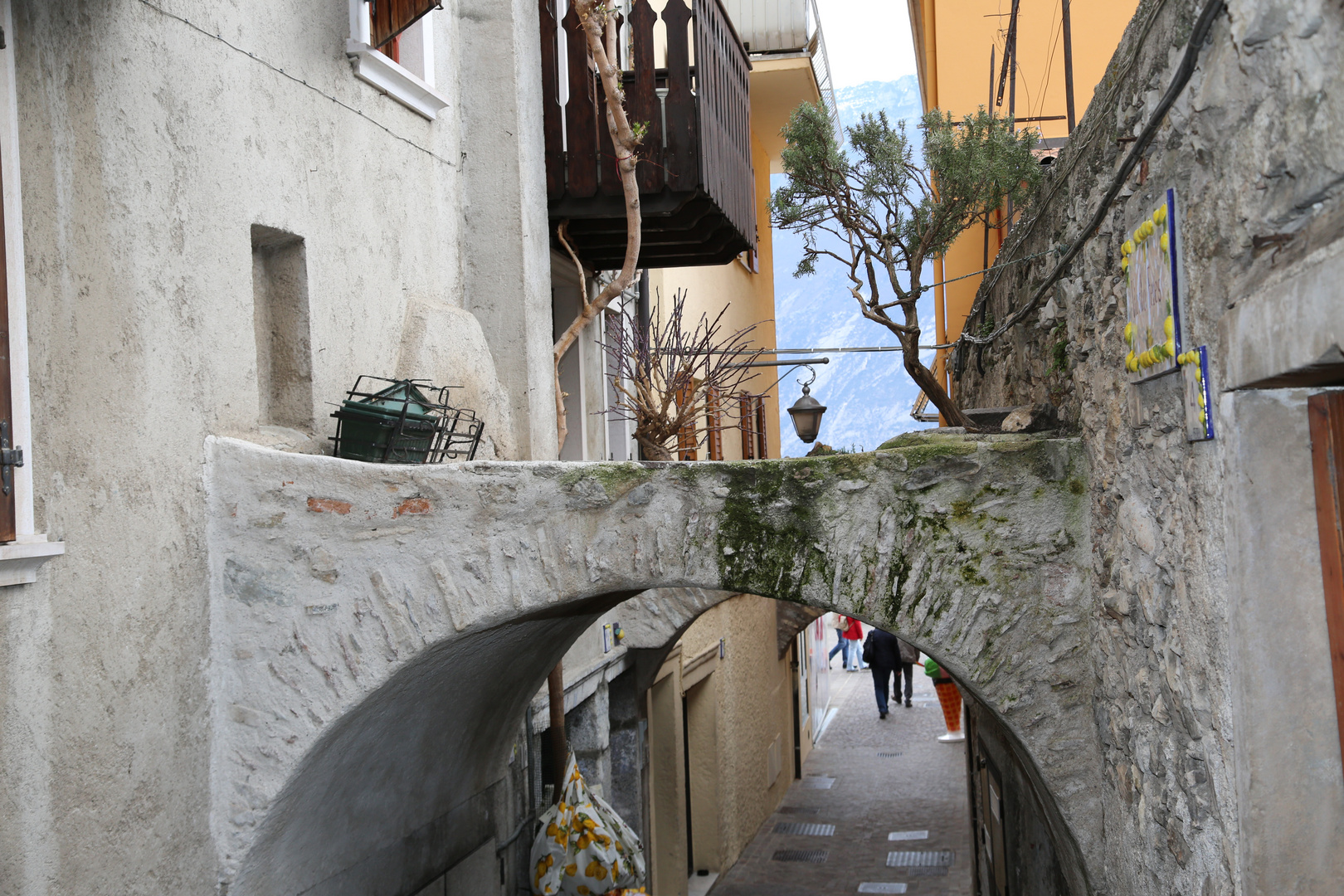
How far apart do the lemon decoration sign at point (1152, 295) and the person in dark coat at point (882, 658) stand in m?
18.0

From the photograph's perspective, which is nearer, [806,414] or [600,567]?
[600,567]

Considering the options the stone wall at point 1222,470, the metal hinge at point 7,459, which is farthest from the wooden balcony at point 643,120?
the metal hinge at point 7,459

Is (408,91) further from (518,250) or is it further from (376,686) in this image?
(376,686)

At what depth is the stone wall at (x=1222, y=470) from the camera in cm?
207

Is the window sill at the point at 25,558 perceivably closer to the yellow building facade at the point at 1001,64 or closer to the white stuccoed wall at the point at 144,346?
the white stuccoed wall at the point at 144,346

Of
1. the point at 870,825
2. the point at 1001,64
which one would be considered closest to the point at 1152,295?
the point at 1001,64

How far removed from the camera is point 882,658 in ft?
69.2

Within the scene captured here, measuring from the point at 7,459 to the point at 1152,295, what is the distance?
2.92 m

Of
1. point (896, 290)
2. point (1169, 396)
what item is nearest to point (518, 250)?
point (896, 290)

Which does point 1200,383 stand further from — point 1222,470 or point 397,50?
point 397,50

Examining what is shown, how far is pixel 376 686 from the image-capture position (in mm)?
3926

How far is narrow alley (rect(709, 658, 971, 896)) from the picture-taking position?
1191cm

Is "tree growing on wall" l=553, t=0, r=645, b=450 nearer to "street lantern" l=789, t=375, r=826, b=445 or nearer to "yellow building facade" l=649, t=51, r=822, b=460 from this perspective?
"street lantern" l=789, t=375, r=826, b=445

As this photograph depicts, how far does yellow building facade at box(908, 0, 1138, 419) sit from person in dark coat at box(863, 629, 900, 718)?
9.36 m
